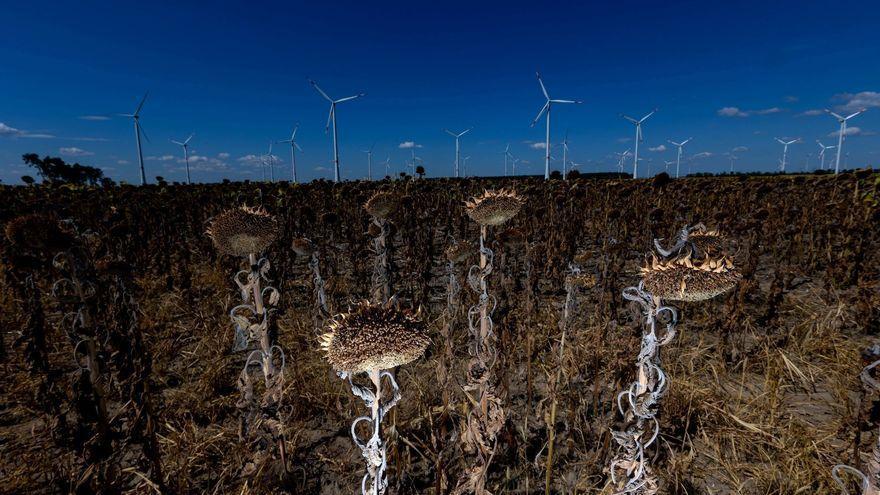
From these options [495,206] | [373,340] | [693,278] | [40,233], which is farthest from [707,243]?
[40,233]

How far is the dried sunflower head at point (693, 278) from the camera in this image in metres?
2.22

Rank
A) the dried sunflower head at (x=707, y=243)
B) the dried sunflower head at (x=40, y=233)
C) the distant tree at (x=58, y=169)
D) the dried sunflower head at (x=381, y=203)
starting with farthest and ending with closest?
1. the distant tree at (x=58, y=169)
2. the dried sunflower head at (x=381, y=203)
3. the dried sunflower head at (x=40, y=233)
4. the dried sunflower head at (x=707, y=243)

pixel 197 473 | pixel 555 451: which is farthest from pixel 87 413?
pixel 555 451

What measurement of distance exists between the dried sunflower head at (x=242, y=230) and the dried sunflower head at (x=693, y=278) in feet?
10.2

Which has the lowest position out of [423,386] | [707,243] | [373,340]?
[423,386]

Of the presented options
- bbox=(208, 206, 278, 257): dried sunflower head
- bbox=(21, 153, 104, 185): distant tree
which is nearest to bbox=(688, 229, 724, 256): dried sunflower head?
bbox=(208, 206, 278, 257): dried sunflower head

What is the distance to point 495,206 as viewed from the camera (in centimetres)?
417

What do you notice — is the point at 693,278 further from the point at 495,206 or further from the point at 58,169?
the point at 58,169

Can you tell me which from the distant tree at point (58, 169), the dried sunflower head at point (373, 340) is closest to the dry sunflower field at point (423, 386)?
the dried sunflower head at point (373, 340)

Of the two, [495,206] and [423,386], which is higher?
[495,206]

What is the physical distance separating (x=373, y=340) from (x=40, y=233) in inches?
121

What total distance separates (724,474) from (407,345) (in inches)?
141

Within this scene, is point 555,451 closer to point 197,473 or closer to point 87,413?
point 197,473

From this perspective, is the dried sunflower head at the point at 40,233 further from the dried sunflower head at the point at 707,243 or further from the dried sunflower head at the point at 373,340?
the dried sunflower head at the point at 707,243
